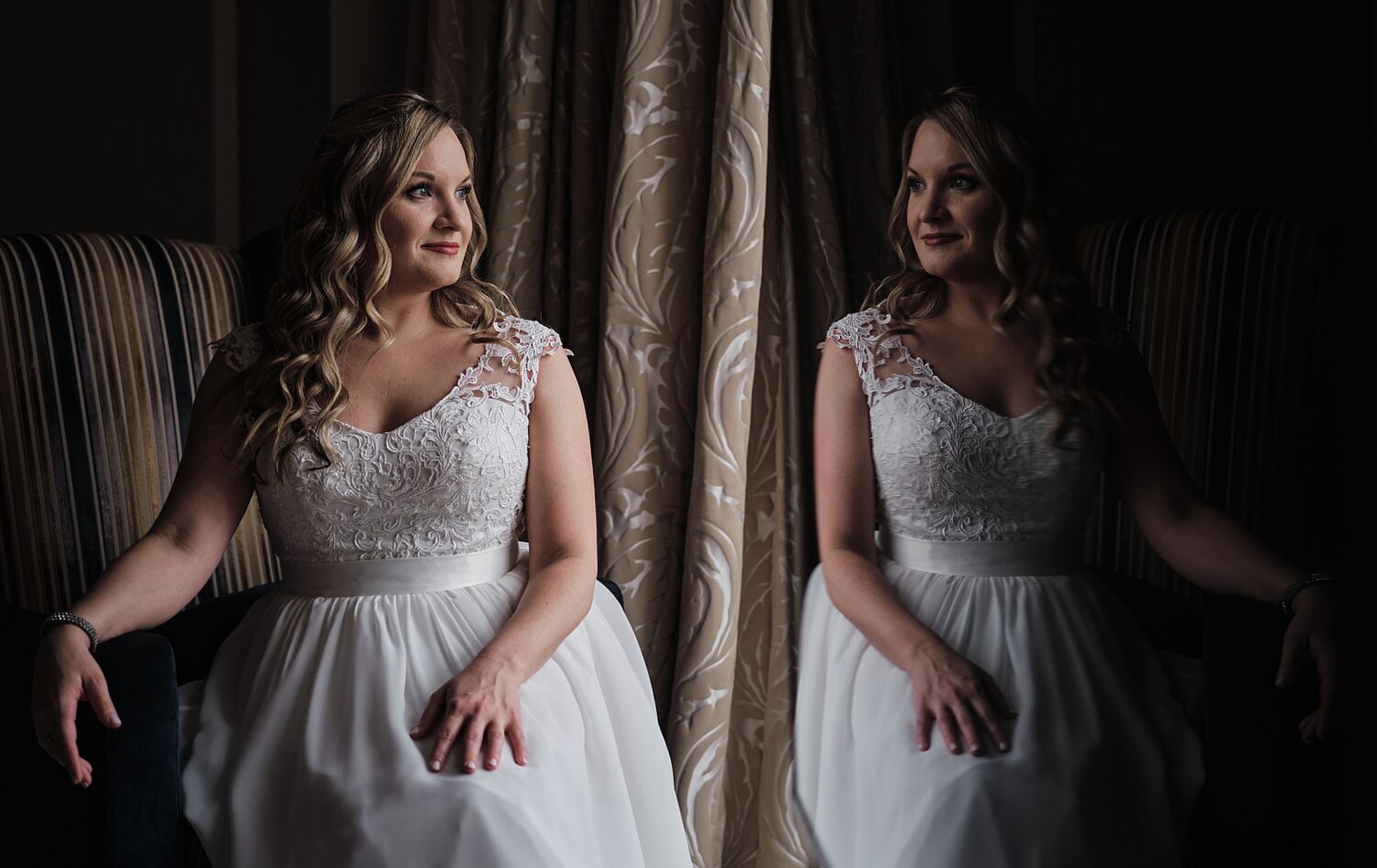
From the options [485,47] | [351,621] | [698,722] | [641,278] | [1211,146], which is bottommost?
[698,722]

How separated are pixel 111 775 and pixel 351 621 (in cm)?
31

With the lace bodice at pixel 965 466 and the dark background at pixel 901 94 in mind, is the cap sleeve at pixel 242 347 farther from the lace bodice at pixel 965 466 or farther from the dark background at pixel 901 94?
the lace bodice at pixel 965 466

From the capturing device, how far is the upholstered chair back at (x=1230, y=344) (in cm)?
96

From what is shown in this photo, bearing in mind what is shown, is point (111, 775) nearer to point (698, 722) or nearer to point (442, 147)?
point (698, 722)

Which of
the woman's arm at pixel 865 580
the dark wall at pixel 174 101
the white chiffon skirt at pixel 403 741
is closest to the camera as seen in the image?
the woman's arm at pixel 865 580

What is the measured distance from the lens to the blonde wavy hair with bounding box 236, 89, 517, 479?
4.39ft

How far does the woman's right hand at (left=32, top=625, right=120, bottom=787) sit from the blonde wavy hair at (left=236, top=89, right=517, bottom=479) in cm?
29

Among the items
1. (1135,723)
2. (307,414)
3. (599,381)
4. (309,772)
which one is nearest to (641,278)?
(599,381)

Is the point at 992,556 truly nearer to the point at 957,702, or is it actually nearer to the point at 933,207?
the point at 957,702

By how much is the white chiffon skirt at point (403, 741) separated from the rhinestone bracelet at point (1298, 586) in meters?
0.79

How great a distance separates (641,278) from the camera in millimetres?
1630

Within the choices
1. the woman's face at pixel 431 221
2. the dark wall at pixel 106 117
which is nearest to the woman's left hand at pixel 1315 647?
the woman's face at pixel 431 221

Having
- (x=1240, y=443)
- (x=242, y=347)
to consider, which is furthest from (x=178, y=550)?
(x=1240, y=443)

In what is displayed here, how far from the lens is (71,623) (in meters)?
1.27
